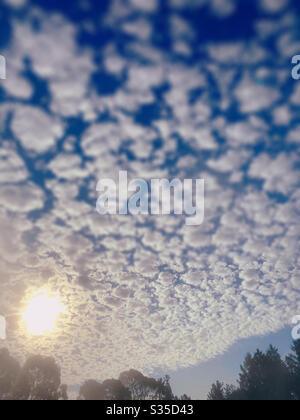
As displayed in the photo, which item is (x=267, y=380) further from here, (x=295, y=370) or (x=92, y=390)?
(x=92, y=390)

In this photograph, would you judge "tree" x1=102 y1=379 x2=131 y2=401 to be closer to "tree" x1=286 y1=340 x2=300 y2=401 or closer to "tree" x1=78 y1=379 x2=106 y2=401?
"tree" x1=78 y1=379 x2=106 y2=401

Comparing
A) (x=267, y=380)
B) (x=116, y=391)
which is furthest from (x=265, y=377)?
(x=116, y=391)

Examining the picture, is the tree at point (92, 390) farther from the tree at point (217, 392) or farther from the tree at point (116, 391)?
the tree at point (217, 392)

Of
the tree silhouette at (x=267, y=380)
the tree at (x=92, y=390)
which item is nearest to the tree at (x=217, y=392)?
the tree silhouette at (x=267, y=380)

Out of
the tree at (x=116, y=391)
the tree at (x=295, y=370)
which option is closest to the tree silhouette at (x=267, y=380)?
the tree at (x=295, y=370)

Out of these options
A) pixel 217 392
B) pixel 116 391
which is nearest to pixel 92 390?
pixel 116 391

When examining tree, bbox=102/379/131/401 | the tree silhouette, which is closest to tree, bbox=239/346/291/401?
the tree silhouette

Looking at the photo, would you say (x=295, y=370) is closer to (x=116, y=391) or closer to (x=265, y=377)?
(x=265, y=377)

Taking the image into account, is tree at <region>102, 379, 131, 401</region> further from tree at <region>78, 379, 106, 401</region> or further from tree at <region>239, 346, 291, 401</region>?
tree at <region>239, 346, 291, 401</region>

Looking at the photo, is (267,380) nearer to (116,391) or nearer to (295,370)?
(295,370)

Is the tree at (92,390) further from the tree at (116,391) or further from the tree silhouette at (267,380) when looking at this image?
the tree silhouette at (267,380)

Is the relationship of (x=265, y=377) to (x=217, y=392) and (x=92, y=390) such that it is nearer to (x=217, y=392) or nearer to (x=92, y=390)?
(x=217, y=392)

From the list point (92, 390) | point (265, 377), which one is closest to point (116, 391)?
point (92, 390)
